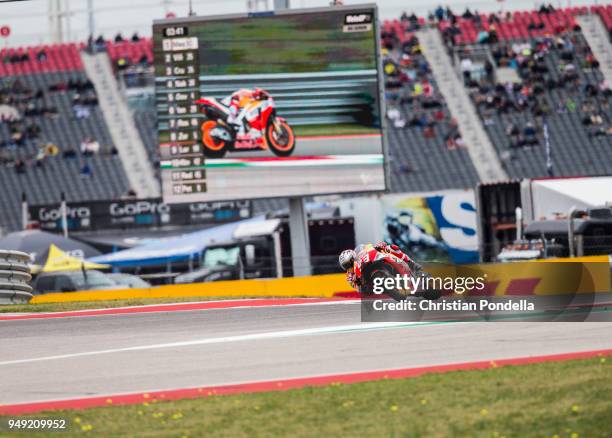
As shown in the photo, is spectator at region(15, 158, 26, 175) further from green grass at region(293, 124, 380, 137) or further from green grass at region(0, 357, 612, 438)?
green grass at region(0, 357, 612, 438)

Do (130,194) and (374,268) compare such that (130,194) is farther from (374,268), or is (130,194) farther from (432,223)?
(374,268)

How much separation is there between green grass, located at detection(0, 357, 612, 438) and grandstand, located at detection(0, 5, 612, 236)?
1320 inches

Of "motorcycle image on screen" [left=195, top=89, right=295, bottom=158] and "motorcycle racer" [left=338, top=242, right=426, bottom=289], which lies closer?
"motorcycle racer" [left=338, top=242, right=426, bottom=289]

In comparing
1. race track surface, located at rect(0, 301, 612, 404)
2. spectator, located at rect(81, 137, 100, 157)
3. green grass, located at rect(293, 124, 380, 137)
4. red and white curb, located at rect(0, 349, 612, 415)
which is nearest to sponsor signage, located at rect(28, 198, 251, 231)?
spectator, located at rect(81, 137, 100, 157)

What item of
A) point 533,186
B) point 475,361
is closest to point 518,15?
point 533,186

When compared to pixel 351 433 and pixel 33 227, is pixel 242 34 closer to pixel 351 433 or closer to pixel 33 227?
pixel 33 227

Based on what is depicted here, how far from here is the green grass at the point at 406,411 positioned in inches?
301

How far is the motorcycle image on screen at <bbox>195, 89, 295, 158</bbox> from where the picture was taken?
2627 centimetres

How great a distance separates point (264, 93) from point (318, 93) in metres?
1.18

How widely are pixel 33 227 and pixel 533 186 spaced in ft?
51.6

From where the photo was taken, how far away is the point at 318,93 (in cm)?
2662

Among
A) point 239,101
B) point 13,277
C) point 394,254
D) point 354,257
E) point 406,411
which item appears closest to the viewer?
point 406,411

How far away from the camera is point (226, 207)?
40.1m

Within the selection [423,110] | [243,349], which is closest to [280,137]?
[243,349]
